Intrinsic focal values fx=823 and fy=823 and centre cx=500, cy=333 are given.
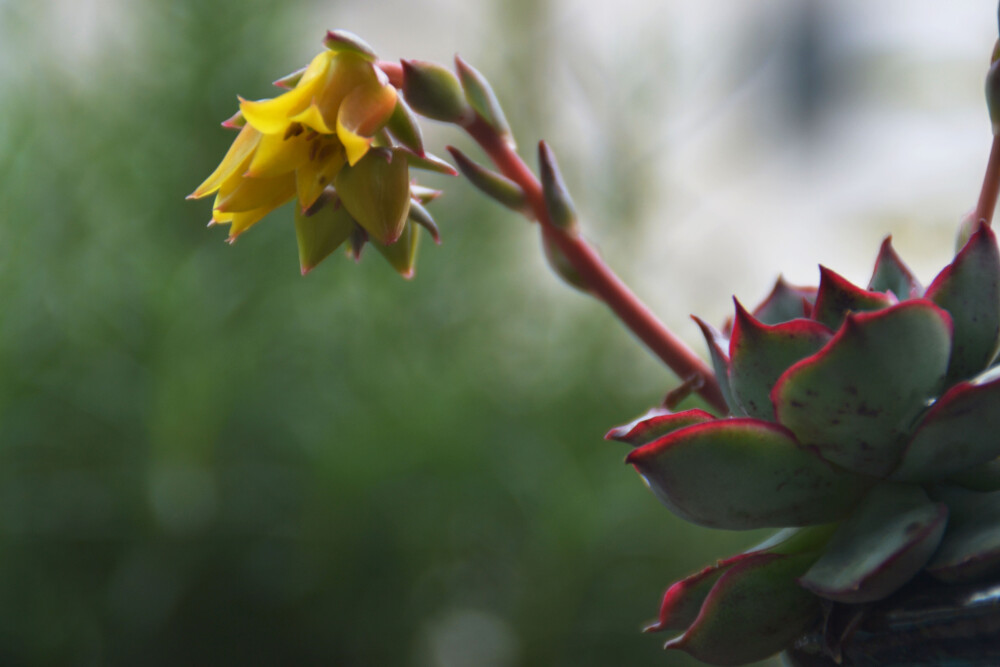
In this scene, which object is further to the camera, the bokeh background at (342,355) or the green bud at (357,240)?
the bokeh background at (342,355)

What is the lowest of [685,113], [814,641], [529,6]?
[814,641]

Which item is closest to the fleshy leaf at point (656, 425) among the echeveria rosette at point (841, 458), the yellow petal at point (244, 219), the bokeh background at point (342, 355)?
the echeveria rosette at point (841, 458)

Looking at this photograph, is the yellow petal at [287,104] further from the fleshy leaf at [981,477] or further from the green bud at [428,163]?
the fleshy leaf at [981,477]

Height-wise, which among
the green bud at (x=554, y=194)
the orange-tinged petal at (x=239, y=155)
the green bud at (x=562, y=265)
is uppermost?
the orange-tinged petal at (x=239, y=155)

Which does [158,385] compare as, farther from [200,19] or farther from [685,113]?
[685,113]

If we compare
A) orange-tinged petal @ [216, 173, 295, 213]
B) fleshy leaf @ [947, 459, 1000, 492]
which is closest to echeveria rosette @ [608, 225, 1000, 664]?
fleshy leaf @ [947, 459, 1000, 492]

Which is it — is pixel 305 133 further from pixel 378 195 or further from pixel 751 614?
pixel 751 614

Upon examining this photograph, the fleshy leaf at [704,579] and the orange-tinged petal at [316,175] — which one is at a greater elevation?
the orange-tinged petal at [316,175]

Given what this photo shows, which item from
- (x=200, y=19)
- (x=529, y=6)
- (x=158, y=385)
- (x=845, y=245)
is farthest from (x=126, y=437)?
(x=845, y=245)
